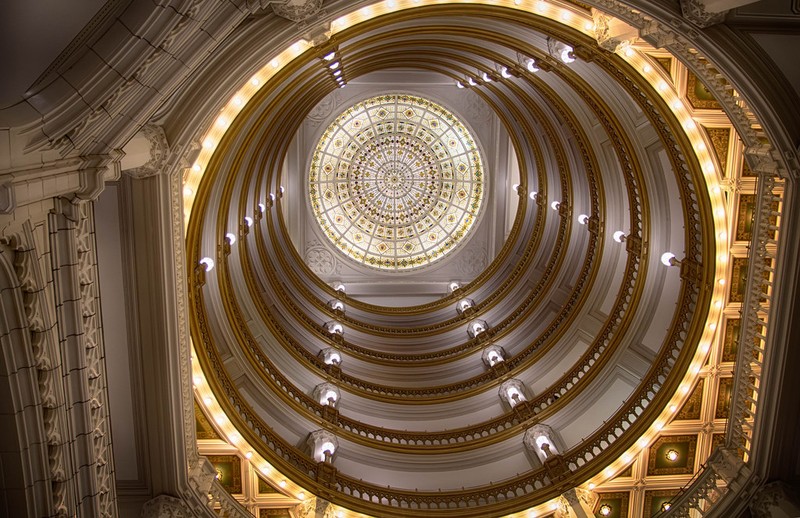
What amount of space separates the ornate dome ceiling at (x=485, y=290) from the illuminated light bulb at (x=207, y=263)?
0.11 m

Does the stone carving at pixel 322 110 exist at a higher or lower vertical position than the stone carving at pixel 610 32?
higher

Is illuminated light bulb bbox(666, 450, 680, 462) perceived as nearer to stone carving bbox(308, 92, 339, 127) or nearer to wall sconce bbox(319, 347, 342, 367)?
wall sconce bbox(319, 347, 342, 367)

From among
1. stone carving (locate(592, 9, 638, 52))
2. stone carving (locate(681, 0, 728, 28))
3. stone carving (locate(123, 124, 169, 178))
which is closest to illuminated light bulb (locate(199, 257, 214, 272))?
stone carving (locate(123, 124, 169, 178))

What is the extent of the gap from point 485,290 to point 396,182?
26.7 feet

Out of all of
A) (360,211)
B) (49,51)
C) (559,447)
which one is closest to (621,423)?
(559,447)

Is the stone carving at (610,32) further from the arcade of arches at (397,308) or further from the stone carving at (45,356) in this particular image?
the stone carving at (45,356)

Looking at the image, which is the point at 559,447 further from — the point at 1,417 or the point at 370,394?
the point at 1,417

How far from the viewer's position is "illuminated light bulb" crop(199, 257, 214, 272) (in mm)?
11959

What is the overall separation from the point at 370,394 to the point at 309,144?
13194mm

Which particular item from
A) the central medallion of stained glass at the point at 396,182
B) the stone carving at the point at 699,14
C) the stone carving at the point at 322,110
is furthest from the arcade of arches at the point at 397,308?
the central medallion of stained glass at the point at 396,182

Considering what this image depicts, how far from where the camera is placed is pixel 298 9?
7652 millimetres

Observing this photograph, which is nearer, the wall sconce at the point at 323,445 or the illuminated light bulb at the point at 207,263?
the illuminated light bulb at the point at 207,263

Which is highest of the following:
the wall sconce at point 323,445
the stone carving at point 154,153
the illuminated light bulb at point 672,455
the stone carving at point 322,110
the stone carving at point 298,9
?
the stone carving at point 322,110

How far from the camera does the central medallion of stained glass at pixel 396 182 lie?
27062 mm
